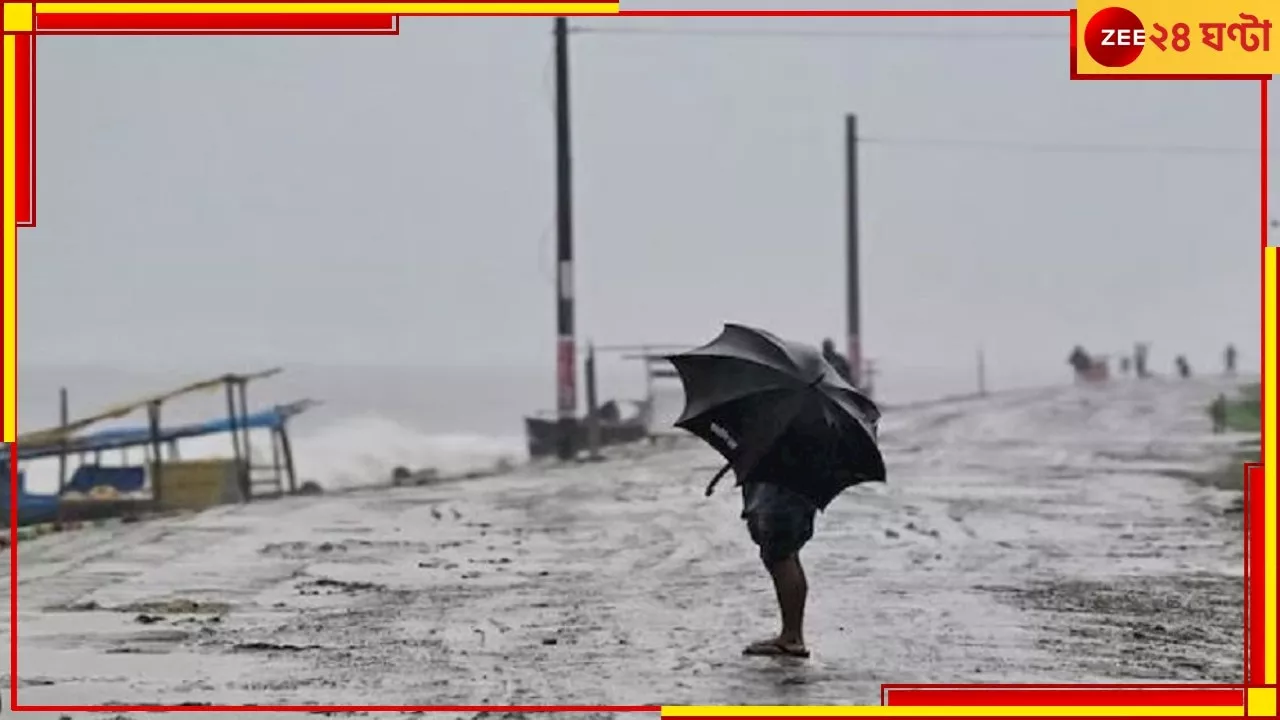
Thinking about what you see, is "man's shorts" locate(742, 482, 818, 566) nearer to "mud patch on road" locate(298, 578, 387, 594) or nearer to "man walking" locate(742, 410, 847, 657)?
"man walking" locate(742, 410, 847, 657)

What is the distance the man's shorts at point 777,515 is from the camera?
8.21 m

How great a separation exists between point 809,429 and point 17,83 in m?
3.44

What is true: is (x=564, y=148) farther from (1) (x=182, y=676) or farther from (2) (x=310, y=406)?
(1) (x=182, y=676)

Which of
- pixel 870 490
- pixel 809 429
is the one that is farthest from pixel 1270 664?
pixel 870 490

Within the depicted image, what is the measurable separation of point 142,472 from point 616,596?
319 inches

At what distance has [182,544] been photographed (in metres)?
12.8

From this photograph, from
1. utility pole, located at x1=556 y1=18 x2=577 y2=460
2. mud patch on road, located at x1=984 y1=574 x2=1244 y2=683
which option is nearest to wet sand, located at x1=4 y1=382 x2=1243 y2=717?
mud patch on road, located at x1=984 y1=574 x2=1244 y2=683

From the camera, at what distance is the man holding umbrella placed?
8.05 metres

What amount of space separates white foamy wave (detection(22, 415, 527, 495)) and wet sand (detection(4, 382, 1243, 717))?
364cm

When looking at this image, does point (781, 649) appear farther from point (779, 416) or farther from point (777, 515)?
point (779, 416)

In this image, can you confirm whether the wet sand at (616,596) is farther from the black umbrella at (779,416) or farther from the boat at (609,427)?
the boat at (609,427)

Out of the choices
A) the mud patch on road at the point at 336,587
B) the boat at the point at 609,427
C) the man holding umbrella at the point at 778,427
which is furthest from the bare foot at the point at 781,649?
the boat at the point at 609,427

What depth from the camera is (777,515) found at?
821 cm

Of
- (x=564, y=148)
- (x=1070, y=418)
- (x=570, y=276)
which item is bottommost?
(x=1070, y=418)
